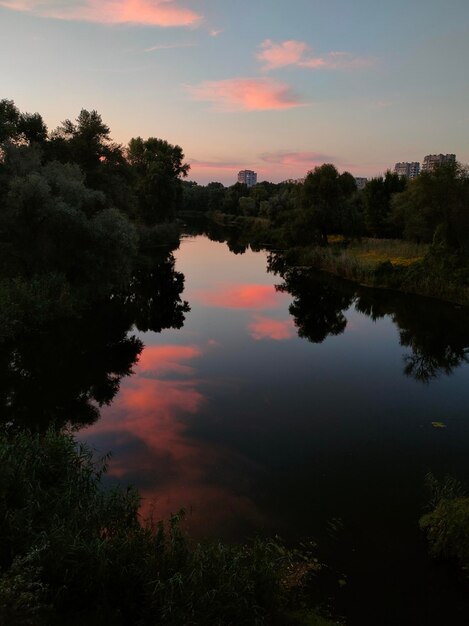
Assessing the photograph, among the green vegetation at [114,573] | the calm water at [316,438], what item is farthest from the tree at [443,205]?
the green vegetation at [114,573]

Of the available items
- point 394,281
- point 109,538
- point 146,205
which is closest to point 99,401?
point 109,538

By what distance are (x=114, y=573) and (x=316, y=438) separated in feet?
28.2

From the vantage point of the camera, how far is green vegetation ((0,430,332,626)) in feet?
18.7

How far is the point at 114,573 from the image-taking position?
643 centimetres

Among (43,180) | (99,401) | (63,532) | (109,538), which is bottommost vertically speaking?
(99,401)

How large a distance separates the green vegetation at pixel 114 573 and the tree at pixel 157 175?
2472 inches

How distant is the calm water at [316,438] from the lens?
351 inches

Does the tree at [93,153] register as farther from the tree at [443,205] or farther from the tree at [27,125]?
the tree at [443,205]

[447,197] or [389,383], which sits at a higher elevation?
[447,197]

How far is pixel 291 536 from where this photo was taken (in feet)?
31.0

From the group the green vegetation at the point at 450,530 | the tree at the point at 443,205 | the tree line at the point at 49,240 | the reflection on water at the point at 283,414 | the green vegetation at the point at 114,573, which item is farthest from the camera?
the tree at the point at 443,205

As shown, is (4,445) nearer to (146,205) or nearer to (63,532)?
(63,532)

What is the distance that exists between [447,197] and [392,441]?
34004 millimetres

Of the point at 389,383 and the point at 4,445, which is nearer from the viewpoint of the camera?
the point at 4,445
